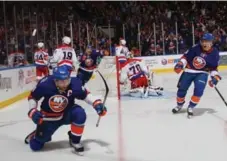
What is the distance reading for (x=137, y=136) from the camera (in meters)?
4.38

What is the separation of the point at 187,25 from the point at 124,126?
28.7ft

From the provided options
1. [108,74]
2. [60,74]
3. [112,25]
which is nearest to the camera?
[60,74]

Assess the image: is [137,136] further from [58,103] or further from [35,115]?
[35,115]

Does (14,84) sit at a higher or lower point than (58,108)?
lower

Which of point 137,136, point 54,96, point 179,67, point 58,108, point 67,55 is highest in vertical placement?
point 67,55

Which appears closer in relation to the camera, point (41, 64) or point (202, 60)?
point (202, 60)

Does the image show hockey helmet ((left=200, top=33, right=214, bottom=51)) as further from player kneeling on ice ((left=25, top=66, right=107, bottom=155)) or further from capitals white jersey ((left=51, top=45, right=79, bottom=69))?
capitals white jersey ((left=51, top=45, right=79, bottom=69))

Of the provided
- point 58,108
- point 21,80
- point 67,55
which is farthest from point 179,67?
point 21,80


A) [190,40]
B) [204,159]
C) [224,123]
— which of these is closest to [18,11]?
[190,40]

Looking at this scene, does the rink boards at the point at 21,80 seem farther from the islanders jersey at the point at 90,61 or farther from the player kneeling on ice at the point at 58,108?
the player kneeling on ice at the point at 58,108

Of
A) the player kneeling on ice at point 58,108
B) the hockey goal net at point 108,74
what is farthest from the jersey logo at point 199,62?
the hockey goal net at point 108,74

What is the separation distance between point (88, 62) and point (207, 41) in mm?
2536

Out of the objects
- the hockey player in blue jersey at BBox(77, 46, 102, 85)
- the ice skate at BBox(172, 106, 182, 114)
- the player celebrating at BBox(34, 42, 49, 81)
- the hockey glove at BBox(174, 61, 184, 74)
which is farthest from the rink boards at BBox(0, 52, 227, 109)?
the hockey glove at BBox(174, 61, 184, 74)

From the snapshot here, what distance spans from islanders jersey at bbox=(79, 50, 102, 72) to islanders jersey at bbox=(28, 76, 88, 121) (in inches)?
142
